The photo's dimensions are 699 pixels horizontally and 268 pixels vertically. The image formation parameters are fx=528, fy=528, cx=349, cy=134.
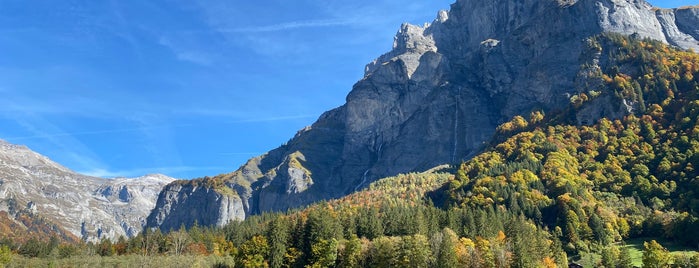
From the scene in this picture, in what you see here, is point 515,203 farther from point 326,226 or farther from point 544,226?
point 326,226

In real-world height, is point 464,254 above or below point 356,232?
below

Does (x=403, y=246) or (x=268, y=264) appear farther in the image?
(x=268, y=264)

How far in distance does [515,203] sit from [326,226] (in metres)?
66.3

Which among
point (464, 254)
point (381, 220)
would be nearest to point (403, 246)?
point (464, 254)

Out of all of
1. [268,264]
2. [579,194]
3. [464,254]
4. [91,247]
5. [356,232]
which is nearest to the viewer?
[464,254]

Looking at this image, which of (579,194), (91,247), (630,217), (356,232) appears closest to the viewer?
(356,232)

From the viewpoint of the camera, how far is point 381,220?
14488cm

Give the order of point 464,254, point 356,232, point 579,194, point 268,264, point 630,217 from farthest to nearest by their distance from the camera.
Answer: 1. point 579,194
2. point 630,217
3. point 356,232
4. point 268,264
5. point 464,254

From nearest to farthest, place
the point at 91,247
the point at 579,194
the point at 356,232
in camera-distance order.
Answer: the point at 356,232, the point at 579,194, the point at 91,247

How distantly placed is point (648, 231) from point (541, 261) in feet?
179

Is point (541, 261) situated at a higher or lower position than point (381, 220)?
lower

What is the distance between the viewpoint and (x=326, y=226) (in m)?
129

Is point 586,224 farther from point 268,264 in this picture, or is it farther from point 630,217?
point 268,264

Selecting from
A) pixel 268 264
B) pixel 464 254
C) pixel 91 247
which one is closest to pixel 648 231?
pixel 464 254
